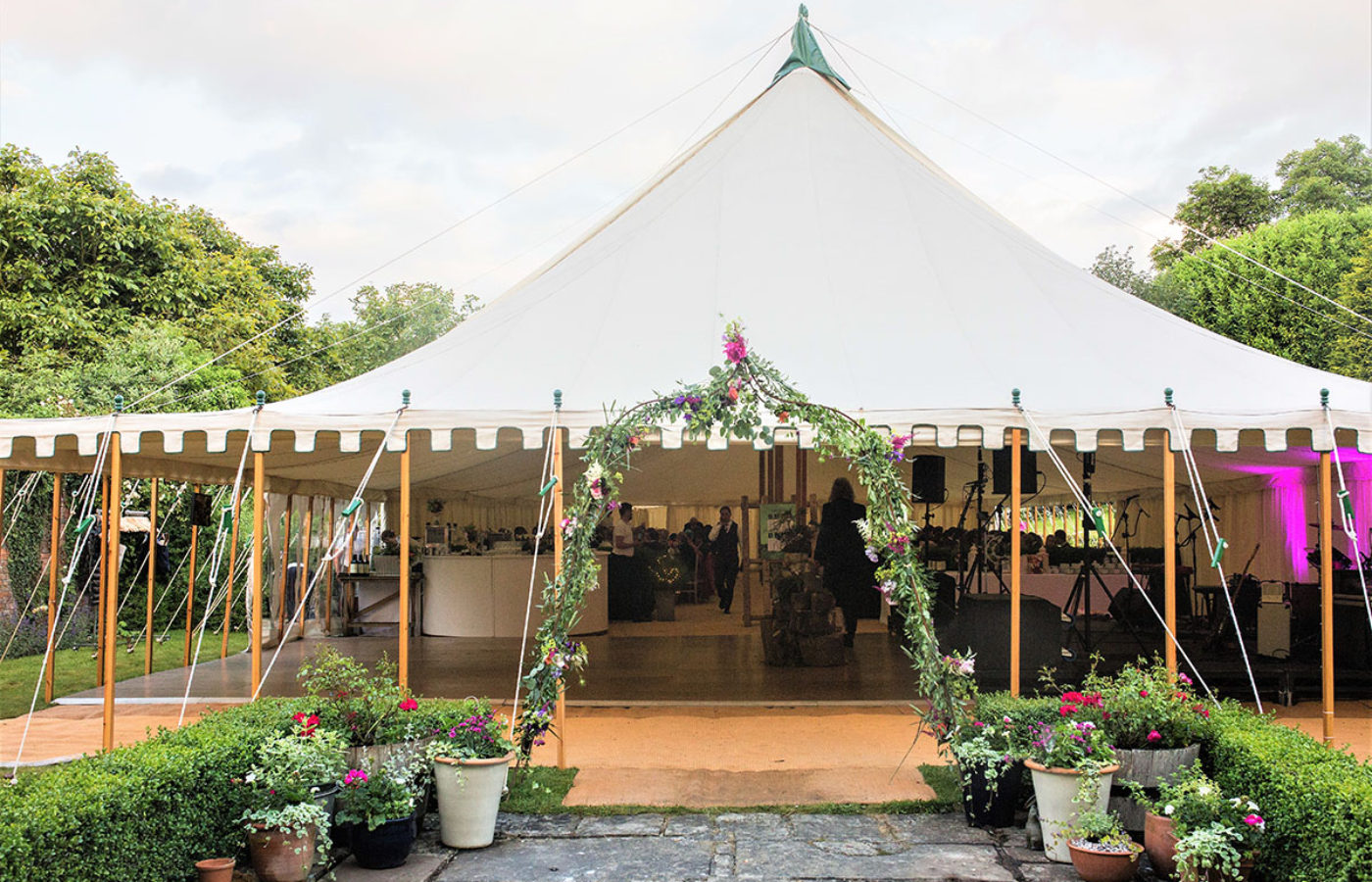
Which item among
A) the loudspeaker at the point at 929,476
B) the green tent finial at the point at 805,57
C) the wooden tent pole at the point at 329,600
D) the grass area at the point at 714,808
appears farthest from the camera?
the wooden tent pole at the point at 329,600

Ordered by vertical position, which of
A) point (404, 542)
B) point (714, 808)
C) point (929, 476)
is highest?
point (929, 476)

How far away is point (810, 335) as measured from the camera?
6.86 metres

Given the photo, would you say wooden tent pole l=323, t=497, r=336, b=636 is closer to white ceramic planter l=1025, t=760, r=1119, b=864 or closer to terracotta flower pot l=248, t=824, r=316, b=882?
terracotta flower pot l=248, t=824, r=316, b=882

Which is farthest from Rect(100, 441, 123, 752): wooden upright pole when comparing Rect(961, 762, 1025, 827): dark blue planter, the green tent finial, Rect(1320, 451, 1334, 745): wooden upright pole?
Rect(1320, 451, 1334, 745): wooden upright pole

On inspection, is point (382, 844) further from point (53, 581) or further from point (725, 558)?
point (725, 558)

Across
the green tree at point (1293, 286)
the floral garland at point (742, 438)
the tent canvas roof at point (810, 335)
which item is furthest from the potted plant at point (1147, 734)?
the green tree at point (1293, 286)

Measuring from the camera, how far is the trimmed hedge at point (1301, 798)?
3.23 metres

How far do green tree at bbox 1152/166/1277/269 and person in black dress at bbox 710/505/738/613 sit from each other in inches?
716

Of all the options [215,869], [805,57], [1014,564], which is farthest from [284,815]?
[805,57]

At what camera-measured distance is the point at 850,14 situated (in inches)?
464

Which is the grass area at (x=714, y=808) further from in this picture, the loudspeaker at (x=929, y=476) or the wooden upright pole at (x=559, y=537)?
the loudspeaker at (x=929, y=476)

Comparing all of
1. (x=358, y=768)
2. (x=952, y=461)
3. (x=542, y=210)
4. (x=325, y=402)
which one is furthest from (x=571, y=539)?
(x=542, y=210)

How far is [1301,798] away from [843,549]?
557cm

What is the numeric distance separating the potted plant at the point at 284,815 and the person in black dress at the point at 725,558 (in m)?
8.07
